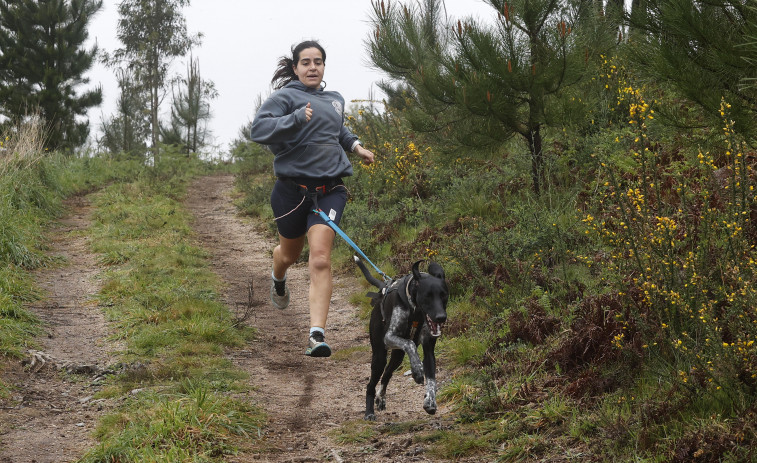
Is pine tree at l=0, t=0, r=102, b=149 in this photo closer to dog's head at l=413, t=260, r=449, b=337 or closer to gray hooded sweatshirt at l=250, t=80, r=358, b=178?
gray hooded sweatshirt at l=250, t=80, r=358, b=178

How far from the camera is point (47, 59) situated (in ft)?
75.2

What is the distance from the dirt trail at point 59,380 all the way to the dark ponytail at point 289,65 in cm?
265

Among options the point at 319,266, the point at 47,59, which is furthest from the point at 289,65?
the point at 47,59

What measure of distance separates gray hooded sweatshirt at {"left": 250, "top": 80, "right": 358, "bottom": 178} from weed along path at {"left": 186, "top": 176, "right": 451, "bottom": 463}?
5.34 ft

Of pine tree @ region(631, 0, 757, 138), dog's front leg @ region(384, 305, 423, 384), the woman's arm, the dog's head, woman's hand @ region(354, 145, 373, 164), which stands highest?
pine tree @ region(631, 0, 757, 138)

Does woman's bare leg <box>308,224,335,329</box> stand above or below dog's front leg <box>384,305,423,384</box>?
above

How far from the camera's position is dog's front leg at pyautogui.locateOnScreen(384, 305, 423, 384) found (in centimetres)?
393

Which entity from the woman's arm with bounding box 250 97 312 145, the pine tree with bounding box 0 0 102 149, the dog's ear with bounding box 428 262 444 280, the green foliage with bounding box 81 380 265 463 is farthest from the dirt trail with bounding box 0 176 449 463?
the pine tree with bounding box 0 0 102 149

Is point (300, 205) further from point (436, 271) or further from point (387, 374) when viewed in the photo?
point (436, 271)

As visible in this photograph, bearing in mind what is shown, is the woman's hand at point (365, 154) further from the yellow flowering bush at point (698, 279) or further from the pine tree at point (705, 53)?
the pine tree at point (705, 53)

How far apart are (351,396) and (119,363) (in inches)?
72.5

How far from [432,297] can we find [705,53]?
223 centimetres

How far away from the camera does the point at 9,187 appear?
10.6m

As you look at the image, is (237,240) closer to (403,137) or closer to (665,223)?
(403,137)
